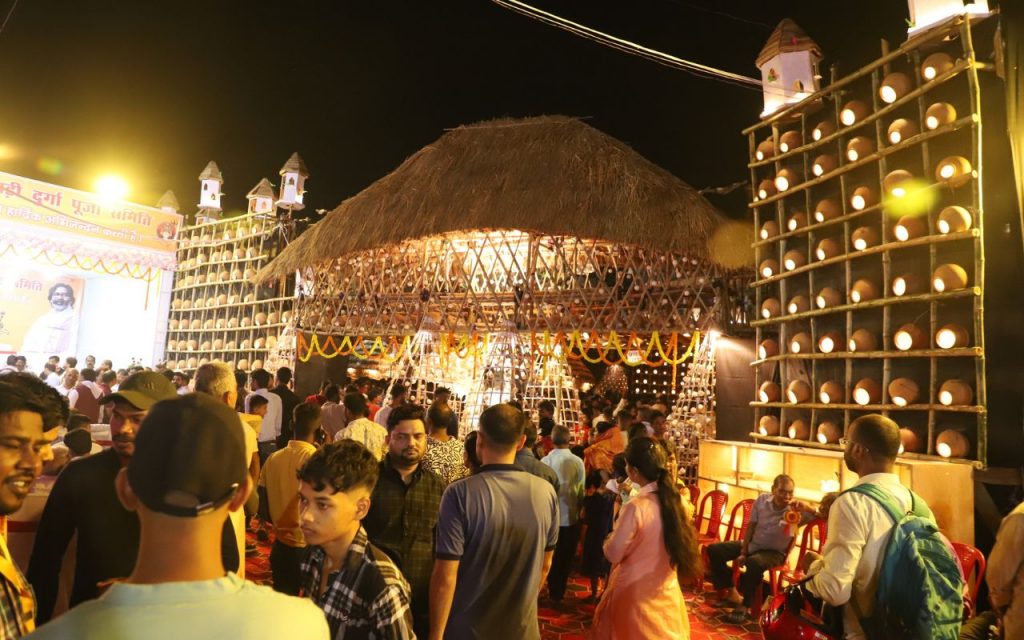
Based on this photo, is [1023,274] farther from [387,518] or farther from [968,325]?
[387,518]

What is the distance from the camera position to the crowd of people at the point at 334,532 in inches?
40.7

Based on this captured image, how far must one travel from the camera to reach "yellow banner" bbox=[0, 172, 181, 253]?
14.7m

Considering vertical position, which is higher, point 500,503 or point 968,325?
point 968,325

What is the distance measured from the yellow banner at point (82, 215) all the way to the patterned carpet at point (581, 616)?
1315cm

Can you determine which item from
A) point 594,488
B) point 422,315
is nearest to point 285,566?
point 594,488

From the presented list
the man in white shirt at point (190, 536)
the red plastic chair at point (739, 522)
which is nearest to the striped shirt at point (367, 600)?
the man in white shirt at point (190, 536)

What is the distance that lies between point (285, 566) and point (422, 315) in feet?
33.0

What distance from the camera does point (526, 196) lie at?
11.0 metres

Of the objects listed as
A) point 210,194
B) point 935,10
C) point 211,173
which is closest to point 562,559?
point 935,10

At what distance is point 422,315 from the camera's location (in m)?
13.3

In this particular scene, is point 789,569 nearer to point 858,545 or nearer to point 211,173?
point 858,545

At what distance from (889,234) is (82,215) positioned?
666 inches

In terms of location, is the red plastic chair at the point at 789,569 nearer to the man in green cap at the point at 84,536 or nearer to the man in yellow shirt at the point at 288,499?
the man in yellow shirt at the point at 288,499

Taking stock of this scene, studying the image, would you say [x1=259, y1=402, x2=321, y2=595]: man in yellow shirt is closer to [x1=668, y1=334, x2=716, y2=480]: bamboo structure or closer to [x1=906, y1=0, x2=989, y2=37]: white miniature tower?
[x1=906, y1=0, x2=989, y2=37]: white miniature tower
